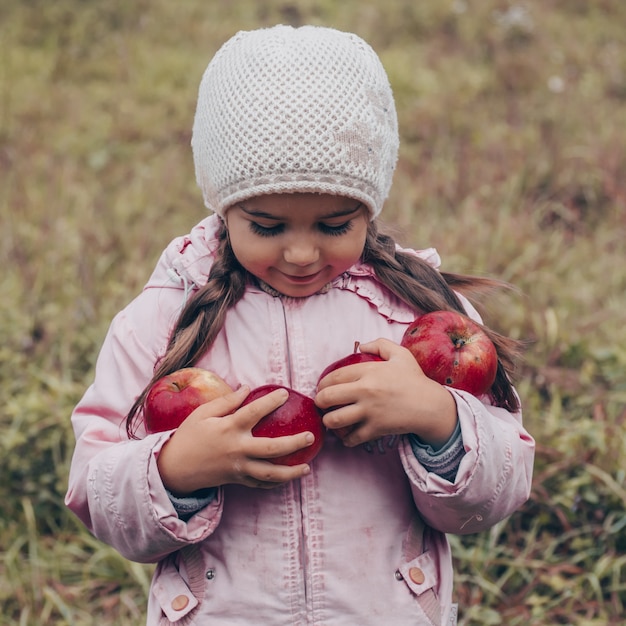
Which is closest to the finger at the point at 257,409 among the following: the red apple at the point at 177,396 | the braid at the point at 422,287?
the red apple at the point at 177,396

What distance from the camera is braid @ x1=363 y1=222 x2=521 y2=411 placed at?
1.82 metres

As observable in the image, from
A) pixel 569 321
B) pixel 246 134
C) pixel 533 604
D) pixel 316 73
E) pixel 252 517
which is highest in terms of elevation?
pixel 316 73

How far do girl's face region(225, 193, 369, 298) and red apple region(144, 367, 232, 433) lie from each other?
0.78 ft

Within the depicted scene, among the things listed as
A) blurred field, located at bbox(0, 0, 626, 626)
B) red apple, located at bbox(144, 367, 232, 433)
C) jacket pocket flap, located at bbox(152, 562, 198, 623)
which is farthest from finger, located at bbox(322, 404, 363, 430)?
blurred field, located at bbox(0, 0, 626, 626)

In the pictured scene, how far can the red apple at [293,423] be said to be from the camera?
158cm

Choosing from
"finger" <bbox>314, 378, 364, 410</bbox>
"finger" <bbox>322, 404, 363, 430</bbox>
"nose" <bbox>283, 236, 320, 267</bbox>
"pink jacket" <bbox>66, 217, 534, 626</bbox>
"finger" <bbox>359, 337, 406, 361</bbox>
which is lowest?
"pink jacket" <bbox>66, 217, 534, 626</bbox>

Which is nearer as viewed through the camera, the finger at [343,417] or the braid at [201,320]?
the finger at [343,417]

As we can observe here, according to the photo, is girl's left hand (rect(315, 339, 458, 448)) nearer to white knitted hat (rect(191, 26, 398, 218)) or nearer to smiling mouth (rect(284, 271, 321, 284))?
smiling mouth (rect(284, 271, 321, 284))

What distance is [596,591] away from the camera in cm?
273

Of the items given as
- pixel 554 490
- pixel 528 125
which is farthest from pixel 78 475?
pixel 528 125

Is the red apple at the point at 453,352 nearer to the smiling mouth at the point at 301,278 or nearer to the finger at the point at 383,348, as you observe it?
the finger at the point at 383,348

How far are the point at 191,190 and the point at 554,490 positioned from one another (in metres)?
2.89

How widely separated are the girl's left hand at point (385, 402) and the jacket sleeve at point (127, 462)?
11.7 inches

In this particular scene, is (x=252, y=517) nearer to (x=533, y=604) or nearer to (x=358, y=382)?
(x=358, y=382)
